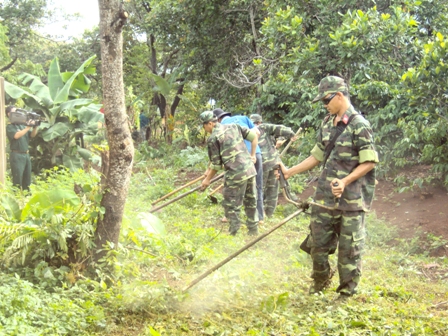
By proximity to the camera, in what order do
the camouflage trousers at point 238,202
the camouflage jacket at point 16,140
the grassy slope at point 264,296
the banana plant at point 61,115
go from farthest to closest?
the banana plant at point 61,115 → the camouflage jacket at point 16,140 → the camouflage trousers at point 238,202 → the grassy slope at point 264,296

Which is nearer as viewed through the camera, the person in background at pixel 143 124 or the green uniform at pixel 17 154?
the green uniform at pixel 17 154

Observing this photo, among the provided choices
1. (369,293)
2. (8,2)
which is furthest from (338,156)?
(8,2)

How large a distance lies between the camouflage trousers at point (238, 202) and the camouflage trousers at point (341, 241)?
2.51 m

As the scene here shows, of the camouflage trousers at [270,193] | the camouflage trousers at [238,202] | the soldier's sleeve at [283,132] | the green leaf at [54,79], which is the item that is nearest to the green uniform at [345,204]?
the camouflage trousers at [238,202]

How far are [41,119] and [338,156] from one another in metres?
8.26

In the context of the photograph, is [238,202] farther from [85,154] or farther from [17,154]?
[85,154]

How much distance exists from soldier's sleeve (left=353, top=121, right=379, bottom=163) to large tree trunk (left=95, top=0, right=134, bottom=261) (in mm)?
2057

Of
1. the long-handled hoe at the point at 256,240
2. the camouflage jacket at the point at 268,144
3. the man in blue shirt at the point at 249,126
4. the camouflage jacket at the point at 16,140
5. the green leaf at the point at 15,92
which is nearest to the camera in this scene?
the long-handled hoe at the point at 256,240

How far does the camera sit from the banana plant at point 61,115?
35.1 feet

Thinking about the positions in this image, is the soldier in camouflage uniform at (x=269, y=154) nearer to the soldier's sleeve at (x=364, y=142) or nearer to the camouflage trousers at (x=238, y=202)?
the camouflage trousers at (x=238, y=202)

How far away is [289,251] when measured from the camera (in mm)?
6777

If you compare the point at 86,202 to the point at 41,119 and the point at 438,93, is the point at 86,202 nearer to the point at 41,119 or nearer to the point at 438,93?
the point at 438,93

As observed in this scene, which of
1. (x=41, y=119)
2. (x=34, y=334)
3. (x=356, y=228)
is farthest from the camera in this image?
(x=41, y=119)

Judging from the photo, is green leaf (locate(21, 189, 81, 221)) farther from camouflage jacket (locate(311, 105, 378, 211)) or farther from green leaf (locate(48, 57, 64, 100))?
green leaf (locate(48, 57, 64, 100))
